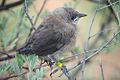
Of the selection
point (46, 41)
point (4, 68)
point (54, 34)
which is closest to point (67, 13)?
point (54, 34)

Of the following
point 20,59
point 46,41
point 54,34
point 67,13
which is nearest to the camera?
point 20,59

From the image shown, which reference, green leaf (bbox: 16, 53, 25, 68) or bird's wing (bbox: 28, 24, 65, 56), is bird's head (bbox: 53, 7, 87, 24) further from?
green leaf (bbox: 16, 53, 25, 68)

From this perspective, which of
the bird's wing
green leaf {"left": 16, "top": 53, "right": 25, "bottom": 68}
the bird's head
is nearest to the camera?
green leaf {"left": 16, "top": 53, "right": 25, "bottom": 68}

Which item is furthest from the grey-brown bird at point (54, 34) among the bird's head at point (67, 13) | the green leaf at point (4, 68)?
the green leaf at point (4, 68)

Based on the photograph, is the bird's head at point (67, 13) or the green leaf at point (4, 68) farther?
the bird's head at point (67, 13)

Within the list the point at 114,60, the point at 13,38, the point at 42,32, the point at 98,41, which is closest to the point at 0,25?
the point at 13,38

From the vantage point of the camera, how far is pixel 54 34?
17.8 ft

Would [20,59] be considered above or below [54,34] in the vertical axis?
above

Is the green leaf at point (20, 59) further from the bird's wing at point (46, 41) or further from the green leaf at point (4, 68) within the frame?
the bird's wing at point (46, 41)

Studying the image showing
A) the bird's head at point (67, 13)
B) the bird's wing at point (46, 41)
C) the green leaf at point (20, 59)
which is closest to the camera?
the green leaf at point (20, 59)

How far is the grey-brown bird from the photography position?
506cm

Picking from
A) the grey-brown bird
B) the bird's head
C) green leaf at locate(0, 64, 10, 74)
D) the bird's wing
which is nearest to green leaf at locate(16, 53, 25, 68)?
green leaf at locate(0, 64, 10, 74)

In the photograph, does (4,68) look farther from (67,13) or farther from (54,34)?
(67,13)

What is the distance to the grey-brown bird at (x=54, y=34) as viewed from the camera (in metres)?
5.06
